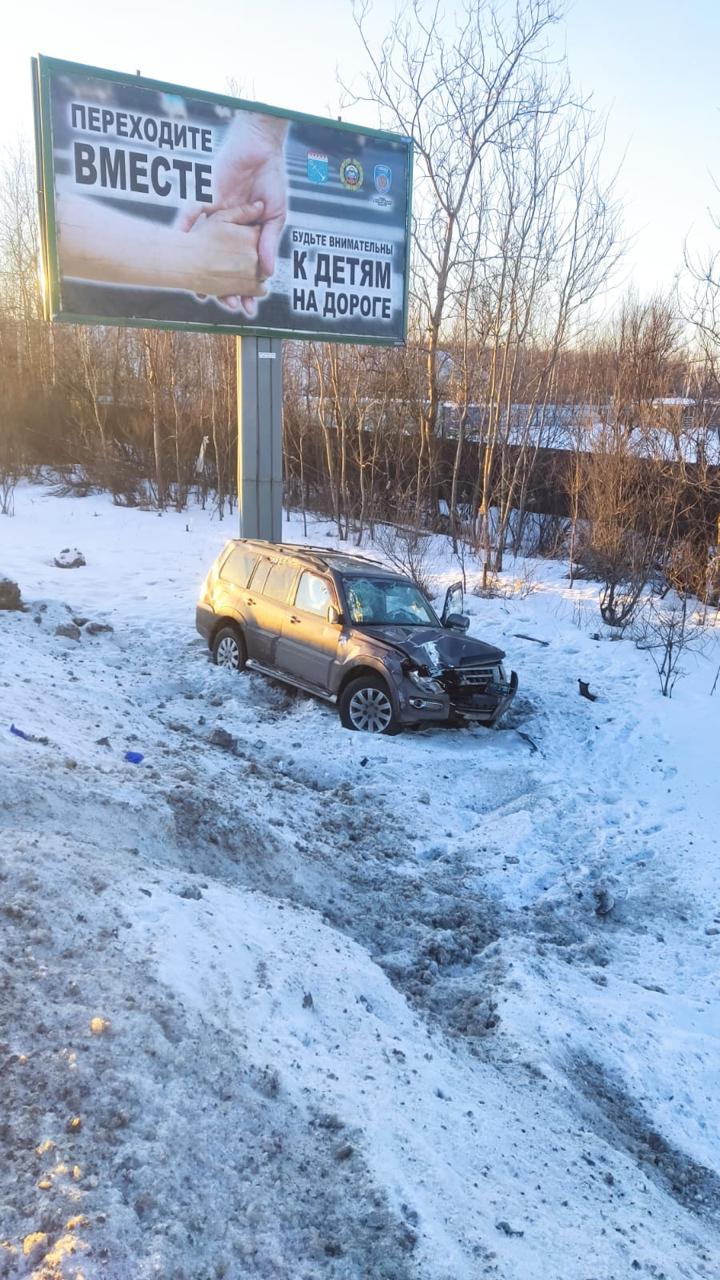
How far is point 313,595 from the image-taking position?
1002cm

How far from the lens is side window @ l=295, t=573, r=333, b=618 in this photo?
9.84m

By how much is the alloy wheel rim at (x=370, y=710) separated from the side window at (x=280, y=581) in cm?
176

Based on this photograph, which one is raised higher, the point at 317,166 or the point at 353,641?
the point at 317,166

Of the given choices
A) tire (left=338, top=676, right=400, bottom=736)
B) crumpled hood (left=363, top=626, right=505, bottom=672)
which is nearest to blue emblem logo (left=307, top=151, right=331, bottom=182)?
crumpled hood (left=363, top=626, right=505, bottom=672)

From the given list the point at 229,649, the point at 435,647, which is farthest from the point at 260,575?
the point at 435,647

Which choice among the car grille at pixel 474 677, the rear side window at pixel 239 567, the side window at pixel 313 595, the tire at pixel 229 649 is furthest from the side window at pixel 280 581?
the car grille at pixel 474 677

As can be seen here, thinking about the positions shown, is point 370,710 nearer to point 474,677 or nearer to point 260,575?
point 474,677

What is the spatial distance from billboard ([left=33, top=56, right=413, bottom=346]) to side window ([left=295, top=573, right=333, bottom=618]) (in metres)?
4.89

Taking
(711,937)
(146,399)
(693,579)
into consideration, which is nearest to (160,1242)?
(711,937)

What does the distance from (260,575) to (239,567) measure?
21.1 inches

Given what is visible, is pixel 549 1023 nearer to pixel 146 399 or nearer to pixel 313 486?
pixel 313 486

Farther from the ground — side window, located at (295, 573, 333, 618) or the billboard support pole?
the billboard support pole

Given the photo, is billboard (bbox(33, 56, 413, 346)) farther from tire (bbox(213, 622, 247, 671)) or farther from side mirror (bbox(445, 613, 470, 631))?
side mirror (bbox(445, 613, 470, 631))

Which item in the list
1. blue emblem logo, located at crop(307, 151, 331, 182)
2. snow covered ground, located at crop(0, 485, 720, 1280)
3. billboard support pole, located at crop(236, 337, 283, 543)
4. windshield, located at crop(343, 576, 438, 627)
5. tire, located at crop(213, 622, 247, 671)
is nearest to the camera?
snow covered ground, located at crop(0, 485, 720, 1280)
